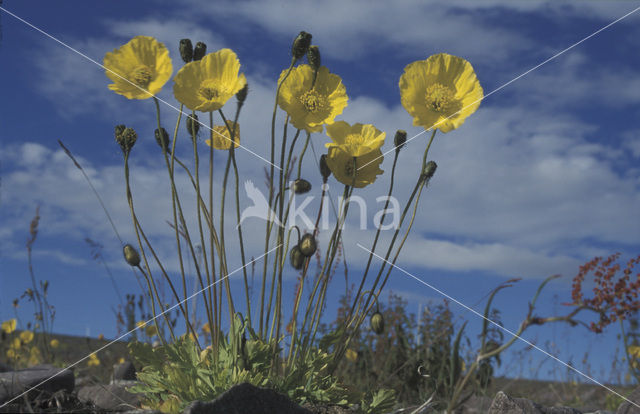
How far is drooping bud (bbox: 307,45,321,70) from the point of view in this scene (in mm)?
2152

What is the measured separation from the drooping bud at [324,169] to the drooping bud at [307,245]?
332 millimetres

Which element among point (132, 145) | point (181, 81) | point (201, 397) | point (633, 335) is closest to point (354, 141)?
point (181, 81)

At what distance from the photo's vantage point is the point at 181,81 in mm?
2078

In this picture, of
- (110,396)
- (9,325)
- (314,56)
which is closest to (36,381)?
(110,396)

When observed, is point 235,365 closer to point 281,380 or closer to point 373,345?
point 281,380

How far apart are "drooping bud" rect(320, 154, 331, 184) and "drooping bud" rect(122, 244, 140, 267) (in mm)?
835

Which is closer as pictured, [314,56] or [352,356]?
[314,56]

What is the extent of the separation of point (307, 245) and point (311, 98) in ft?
2.01

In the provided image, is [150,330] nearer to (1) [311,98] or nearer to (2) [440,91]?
(1) [311,98]

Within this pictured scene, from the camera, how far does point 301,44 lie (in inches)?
81.6

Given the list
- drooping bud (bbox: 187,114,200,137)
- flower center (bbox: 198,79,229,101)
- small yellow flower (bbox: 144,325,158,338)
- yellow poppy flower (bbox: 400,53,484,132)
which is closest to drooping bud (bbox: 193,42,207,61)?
flower center (bbox: 198,79,229,101)

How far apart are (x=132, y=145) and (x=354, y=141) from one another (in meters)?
0.90

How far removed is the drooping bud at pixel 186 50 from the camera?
7.05 ft

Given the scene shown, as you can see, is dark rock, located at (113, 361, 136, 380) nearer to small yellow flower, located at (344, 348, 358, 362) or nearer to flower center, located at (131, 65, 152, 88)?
small yellow flower, located at (344, 348, 358, 362)
